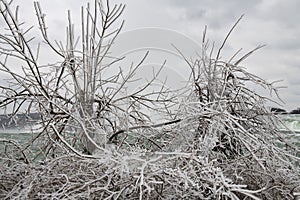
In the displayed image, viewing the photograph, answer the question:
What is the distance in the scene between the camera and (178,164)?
102cm

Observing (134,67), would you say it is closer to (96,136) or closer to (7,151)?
(96,136)

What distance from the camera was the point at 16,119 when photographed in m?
1.75

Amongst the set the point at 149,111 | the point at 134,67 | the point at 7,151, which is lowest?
the point at 7,151

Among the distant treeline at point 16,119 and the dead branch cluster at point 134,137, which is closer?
the dead branch cluster at point 134,137

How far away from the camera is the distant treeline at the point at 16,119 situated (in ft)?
5.63

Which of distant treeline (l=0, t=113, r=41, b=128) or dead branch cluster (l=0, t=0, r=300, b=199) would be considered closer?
dead branch cluster (l=0, t=0, r=300, b=199)

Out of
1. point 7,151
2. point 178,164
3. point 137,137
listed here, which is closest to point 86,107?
point 137,137

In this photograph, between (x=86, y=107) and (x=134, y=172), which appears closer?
(x=134, y=172)

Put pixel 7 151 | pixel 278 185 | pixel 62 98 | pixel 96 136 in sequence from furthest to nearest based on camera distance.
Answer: pixel 62 98, pixel 7 151, pixel 96 136, pixel 278 185

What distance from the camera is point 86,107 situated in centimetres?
153

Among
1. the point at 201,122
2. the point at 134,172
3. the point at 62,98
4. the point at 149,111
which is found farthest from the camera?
the point at 149,111

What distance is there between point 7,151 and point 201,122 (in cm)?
73

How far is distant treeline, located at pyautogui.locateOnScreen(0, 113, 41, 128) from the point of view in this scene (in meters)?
1.72

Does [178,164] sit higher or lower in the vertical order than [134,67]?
lower
